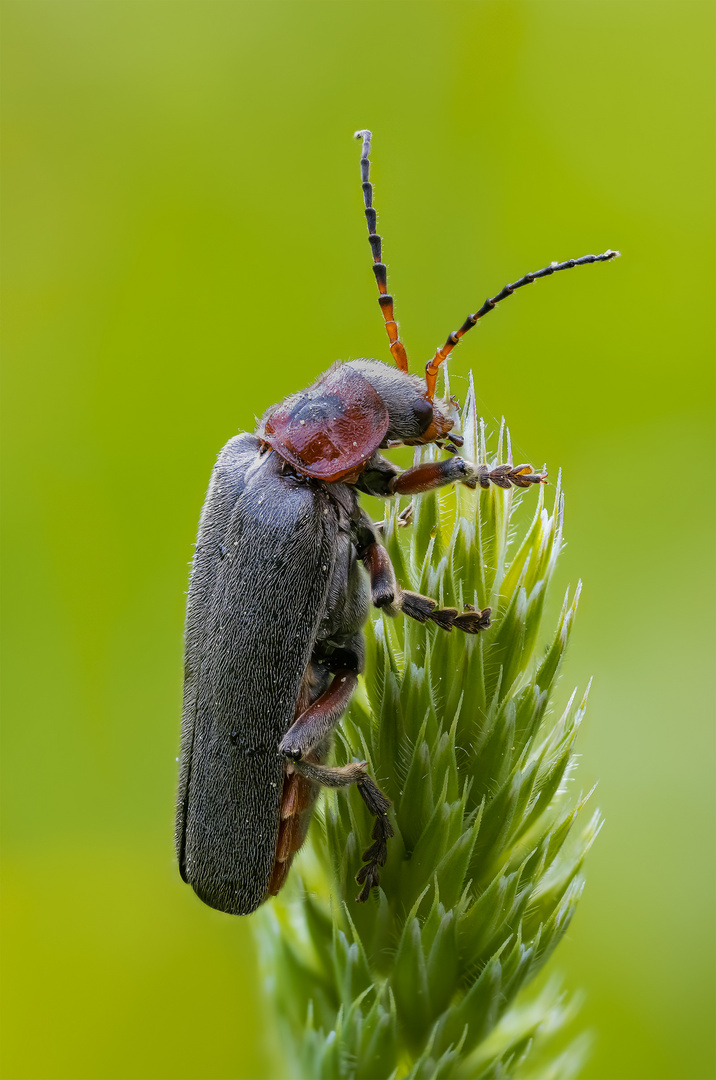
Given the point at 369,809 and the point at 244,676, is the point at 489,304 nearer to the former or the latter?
the point at 244,676

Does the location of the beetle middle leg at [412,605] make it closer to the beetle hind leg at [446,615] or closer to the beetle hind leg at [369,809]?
the beetle hind leg at [446,615]

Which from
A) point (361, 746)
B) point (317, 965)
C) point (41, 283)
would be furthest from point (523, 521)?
point (41, 283)

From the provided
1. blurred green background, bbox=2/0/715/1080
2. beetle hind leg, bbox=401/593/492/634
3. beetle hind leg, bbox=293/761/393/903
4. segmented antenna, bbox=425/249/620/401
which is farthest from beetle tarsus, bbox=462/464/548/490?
blurred green background, bbox=2/0/715/1080

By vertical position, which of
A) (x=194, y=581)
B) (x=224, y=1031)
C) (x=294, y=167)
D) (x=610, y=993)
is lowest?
(x=610, y=993)

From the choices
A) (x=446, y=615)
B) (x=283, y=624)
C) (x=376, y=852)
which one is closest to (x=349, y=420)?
(x=283, y=624)

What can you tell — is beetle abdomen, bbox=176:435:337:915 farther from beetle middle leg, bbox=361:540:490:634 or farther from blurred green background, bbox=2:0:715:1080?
blurred green background, bbox=2:0:715:1080

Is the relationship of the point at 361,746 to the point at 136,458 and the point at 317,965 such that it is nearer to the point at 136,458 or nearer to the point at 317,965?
the point at 317,965
